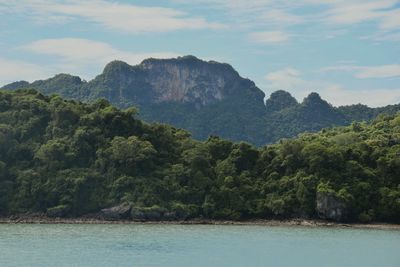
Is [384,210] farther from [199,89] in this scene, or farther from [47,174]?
[199,89]

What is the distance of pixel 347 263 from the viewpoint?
33375 millimetres

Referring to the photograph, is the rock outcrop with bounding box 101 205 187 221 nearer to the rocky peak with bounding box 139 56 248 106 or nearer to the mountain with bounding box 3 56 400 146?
the mountain with bounding box 3 56 400 146

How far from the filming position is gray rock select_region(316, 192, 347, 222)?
5897 cm

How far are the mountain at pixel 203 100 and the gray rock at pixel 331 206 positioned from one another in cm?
8641

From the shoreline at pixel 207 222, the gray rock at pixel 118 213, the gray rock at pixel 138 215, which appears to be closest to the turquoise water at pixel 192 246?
the shoreline at pixel 207 222

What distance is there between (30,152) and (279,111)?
334 feet

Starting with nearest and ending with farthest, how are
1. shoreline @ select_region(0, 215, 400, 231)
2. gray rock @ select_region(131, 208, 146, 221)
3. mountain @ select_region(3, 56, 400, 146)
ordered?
shoreline @ select_region(0, 215, 400, 231) → gray rock @ select_region(131, 208, 146, 221) → mountain @ select_region(3, 56, 400, 146)

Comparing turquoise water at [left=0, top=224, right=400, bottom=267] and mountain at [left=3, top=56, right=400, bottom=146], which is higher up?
mountain at [left=3, top=56, right=400, bottom=146]

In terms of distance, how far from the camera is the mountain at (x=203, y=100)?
489ft

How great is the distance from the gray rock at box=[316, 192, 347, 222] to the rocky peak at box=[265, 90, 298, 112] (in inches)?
4052

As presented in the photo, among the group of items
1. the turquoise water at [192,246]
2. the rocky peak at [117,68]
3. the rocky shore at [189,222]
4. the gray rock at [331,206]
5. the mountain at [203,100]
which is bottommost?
the rocky shore at [189,222]

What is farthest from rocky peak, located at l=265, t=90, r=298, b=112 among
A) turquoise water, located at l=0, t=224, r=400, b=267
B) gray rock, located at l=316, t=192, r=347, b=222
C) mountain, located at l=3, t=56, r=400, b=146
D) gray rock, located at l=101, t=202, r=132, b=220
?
turquoise water, located at l=0, t=224, r=400, b=267

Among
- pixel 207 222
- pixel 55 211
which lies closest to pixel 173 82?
pixel 207 222

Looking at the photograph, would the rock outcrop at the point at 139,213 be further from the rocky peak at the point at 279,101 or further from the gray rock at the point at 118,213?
the rocky peak at the point at 279,101
